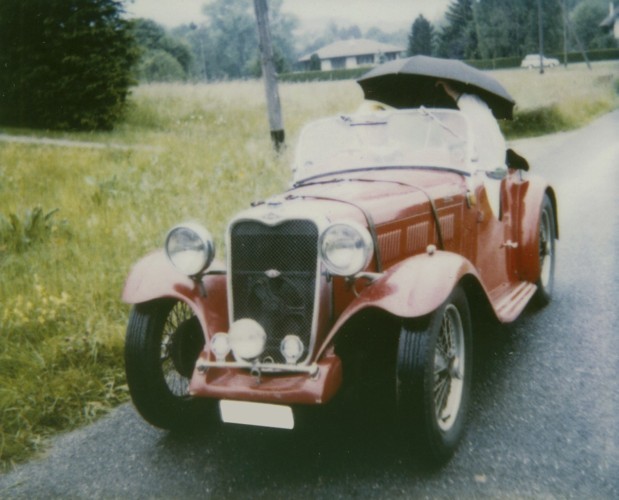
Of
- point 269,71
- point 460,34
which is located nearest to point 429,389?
point 269,71

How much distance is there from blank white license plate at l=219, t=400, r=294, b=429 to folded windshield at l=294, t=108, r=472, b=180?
173cm

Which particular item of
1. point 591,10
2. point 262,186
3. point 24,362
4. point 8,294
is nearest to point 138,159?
point 262,186

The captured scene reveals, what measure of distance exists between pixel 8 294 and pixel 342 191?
295cm

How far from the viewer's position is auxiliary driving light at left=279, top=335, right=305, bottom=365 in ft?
8.95

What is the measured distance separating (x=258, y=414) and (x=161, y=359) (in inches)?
28.6

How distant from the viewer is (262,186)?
26.0ft

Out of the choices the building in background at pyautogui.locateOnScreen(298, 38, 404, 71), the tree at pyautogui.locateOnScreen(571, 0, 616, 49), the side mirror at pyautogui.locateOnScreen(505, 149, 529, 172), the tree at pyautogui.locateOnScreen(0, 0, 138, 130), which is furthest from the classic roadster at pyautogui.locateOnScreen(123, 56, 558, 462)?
the tree at pyautogui.locateOnScreen(571, 0, 616, 49)

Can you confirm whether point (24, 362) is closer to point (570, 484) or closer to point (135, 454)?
point (135, 454)

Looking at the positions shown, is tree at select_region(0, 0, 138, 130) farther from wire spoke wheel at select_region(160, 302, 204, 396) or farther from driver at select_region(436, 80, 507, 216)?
wire spoke wheel at select_region(160, 302, 204, 396)

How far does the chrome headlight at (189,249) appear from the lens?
3039 mm

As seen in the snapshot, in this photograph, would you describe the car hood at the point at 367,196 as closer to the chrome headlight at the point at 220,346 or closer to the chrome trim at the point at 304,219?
the chrome trim at the point at 304,219

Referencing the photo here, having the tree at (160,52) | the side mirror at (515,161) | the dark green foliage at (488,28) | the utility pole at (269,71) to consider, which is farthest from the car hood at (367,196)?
the tree at (160,52)

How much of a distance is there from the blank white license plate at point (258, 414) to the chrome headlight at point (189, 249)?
686 mm

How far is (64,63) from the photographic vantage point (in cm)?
1220
